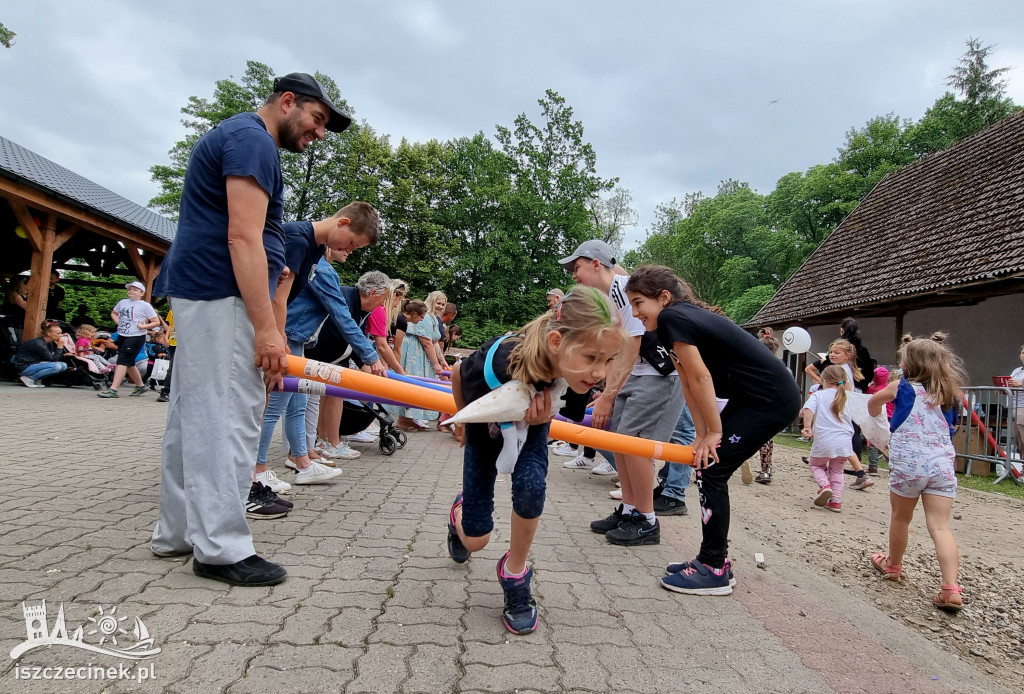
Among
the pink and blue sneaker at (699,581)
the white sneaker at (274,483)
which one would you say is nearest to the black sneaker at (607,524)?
the pink and blue sneaker at (699,581)

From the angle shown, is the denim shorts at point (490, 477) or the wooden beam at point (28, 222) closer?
the denim shorts at point (490, 477)

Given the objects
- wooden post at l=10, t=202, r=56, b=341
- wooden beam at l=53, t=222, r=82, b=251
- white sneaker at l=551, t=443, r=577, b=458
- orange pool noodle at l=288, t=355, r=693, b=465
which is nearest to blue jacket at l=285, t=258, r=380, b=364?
orange pool noodle at l=288, t=355, r=693, b=465

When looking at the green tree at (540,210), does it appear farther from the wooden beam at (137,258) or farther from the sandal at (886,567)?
the sandal at (886,567)

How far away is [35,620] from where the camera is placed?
211cm

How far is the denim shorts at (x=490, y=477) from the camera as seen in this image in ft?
8.20

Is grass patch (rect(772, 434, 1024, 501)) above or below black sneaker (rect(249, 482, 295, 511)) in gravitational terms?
below

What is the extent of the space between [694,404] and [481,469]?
1.37 metres

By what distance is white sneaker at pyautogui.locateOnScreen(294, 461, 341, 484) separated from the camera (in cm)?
502

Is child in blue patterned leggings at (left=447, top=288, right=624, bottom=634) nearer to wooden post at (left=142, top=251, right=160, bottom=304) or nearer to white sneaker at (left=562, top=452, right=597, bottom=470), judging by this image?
white sneaker at (left=562, top=452, right=597, bottom=470)

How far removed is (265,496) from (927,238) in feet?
56.3

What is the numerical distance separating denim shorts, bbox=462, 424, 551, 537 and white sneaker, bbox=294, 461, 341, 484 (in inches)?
106

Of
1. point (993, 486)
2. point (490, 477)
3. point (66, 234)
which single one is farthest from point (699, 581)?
point (66, 234)

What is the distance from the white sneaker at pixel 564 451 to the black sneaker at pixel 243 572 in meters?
6.53

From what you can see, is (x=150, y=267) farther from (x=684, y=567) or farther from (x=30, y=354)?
(x=684, y=567)
